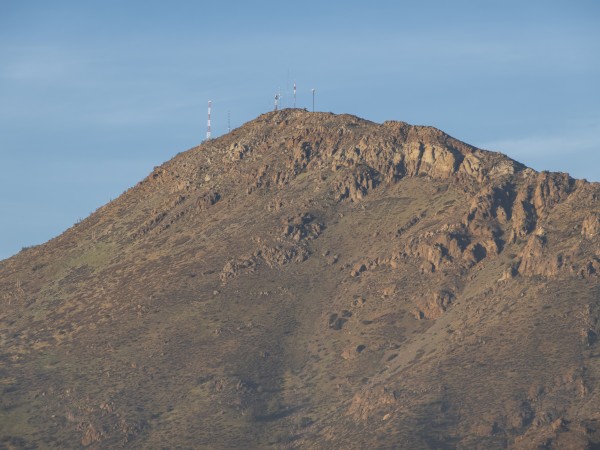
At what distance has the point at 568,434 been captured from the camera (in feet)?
616

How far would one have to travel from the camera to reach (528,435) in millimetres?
196875

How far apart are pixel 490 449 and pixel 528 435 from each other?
4.55 m

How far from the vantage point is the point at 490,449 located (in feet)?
652

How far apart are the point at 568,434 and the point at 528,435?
31.6 ft

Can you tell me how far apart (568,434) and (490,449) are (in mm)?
13169
